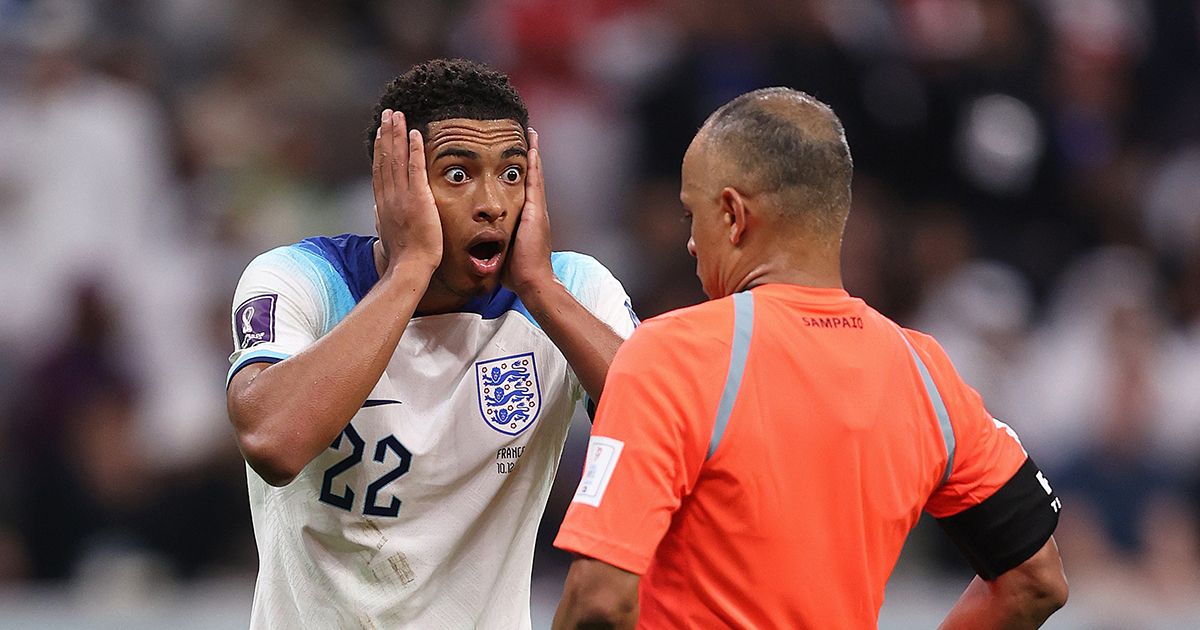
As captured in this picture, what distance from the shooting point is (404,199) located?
3828 millimetres

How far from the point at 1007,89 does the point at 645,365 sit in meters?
7.20

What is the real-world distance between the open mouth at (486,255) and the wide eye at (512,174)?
0.15 metres

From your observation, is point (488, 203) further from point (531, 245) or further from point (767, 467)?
point (767, 467)

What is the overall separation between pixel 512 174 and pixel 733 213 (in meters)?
0.75

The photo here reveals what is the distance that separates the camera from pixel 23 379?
27.1ft

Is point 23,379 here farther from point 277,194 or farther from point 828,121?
point 828,121

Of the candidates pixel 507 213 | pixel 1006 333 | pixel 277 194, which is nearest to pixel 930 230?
pixel 1006 333

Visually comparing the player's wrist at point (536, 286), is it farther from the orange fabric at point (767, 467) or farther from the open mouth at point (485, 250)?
the orange fabric at point (767, 467)

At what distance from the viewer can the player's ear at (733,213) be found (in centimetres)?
336

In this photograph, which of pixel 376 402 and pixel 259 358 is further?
pixel 376 402

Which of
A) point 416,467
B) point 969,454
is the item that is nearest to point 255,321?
point 416,467

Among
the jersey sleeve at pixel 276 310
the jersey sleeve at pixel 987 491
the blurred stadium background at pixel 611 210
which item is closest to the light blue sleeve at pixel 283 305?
the jersey sleeve at pixel 276 310

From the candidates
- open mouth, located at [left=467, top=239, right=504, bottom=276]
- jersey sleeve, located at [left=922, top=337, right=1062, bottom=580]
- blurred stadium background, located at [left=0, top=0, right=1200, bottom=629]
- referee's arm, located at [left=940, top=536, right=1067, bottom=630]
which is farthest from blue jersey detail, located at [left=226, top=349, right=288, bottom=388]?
blurred stadium background, located at [left=0, top=0, right=1200, bottom=629]

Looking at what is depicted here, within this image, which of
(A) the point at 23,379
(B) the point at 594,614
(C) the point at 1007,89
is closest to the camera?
(B) the point at 594,614
